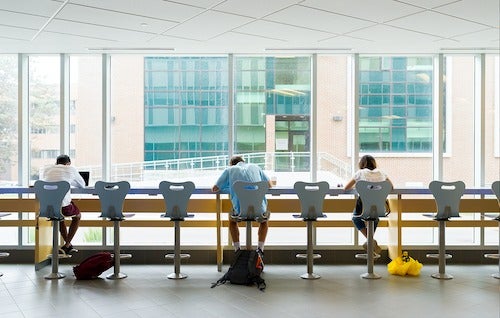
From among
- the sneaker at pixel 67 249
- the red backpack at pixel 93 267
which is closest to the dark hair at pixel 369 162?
the red backpack at pixel 93 267

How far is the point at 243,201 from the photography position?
18.5 feet

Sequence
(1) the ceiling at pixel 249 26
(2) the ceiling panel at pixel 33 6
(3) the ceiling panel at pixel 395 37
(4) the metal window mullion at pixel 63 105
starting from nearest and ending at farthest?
(2) the ceiling panel at pixel 33 6 → (1) the ceiling at pixel 249 26 → (3) the ceiling panel at pixel 395 37 → (4) the metal window mullion at pixel 63 105

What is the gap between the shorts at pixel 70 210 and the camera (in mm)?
6215

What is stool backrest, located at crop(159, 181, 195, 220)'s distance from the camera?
574cm

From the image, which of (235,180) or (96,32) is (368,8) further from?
(96,32)

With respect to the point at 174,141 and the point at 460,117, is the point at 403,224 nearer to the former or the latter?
the point at 460,117

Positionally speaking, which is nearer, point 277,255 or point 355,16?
point 355,16

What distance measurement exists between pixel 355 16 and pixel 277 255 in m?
3.07

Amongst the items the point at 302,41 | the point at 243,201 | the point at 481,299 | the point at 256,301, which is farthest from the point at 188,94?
the point at 481,299

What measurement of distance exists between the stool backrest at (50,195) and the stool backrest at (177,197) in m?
1.02

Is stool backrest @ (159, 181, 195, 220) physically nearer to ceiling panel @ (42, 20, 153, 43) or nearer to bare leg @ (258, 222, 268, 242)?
bare leg @ (258, 222, 268, 242)

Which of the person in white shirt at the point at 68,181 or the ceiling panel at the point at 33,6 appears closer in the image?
the ceiling panel at the point at 33,6

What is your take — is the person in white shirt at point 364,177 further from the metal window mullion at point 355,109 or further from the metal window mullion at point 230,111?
the metal window mullion at point 230,111

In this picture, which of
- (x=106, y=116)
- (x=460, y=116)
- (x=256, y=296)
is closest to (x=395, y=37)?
(x=460, y=116)
